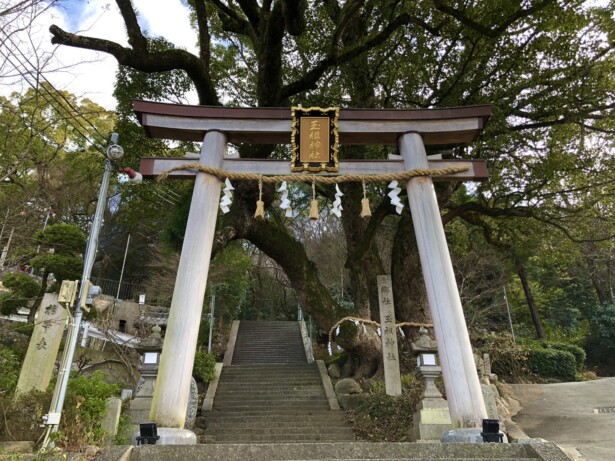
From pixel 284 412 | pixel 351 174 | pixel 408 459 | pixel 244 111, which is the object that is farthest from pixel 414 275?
pixel 408 459

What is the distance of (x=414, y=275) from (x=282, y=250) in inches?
131

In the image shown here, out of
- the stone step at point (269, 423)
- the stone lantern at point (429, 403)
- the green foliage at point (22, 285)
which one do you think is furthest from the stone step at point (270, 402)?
the green foliage at point (22, 285)

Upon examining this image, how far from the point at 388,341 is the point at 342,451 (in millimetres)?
5184

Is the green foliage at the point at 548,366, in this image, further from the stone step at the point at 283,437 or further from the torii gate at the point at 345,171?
the torii gate at the point at 345,171

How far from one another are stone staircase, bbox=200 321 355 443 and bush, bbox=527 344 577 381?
8.34 m

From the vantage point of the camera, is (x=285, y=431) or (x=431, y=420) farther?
(x=285, y=431)

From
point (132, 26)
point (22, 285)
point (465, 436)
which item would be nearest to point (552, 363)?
point (465, 436)

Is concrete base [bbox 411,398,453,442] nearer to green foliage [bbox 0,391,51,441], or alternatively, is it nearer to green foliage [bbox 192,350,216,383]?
green foliage [bbox 0,391,51,441]

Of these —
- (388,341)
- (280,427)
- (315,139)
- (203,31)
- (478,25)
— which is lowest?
(280,427)

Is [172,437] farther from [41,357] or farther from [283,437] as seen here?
[283,437]

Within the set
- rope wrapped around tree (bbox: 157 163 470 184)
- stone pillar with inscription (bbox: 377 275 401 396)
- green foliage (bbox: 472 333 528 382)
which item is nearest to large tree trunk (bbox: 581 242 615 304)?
green foliage (bbox: 472 333 528 382)

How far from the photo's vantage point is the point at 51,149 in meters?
14.4

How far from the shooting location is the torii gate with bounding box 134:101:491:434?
15.2 ft

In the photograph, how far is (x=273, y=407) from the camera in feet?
33.4
